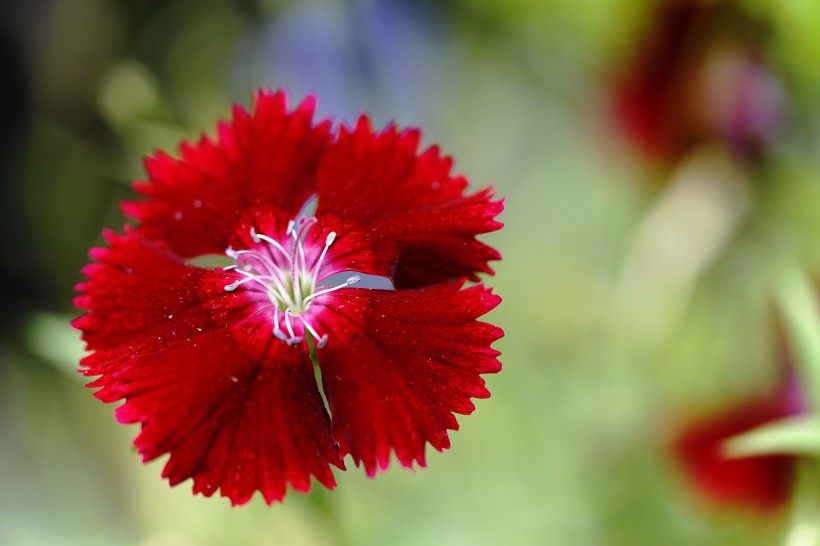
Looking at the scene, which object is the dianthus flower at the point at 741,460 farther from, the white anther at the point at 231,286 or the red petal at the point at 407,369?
the white anther at the point at 231,286

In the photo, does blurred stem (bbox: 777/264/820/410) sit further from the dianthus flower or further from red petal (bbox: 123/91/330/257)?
red petal (bbox: 123/91/330/257)

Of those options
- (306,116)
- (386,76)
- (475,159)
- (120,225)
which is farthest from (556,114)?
(306,116)

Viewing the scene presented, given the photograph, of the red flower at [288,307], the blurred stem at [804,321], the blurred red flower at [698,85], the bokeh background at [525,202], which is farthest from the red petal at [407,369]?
the blurred red flower at [698,85]

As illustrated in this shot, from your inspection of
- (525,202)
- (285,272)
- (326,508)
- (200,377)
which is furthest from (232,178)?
(525,202)

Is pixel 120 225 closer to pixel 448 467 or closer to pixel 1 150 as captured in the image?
A: pixel 1 150

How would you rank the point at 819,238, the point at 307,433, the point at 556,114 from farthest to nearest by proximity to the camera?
the point at 556,114, the point at 819,238, the point at 307,433

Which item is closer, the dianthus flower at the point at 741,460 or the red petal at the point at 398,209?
the red petal at the point at 398,209

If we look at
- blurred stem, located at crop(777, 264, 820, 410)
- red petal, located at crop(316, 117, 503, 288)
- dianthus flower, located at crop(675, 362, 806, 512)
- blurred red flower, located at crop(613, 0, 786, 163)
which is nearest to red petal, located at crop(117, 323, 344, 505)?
red petal, located at crop(316, 117, 503, 288)
